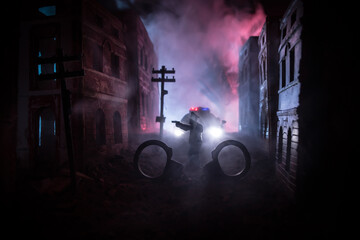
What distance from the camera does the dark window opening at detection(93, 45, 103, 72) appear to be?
37.0 feet

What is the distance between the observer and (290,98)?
7184mm

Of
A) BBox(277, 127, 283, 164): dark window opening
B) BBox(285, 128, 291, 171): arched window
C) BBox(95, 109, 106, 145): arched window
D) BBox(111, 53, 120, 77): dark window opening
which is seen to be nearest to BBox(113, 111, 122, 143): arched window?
BBox(95, 109, 106, 145): arched window

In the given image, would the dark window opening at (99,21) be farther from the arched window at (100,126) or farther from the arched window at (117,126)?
the arched window at (117,126)

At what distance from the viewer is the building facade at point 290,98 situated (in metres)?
6.43

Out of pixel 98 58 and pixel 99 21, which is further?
pixel 99 21

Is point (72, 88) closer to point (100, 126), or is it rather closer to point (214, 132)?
point (100, 126)

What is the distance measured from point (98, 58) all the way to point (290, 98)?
9872 millimetres

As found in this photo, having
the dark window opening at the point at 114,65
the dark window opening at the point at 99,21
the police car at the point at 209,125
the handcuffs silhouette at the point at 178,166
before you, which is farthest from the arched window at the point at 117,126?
the police car at the point at 209,125

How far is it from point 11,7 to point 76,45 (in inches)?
231

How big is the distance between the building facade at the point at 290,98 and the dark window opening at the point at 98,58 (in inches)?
365

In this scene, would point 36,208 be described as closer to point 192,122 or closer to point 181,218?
point 181,218

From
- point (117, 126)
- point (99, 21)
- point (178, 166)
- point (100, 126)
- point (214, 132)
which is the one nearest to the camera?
point (178, 166)

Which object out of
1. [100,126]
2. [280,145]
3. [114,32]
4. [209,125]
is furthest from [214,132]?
[114,32]

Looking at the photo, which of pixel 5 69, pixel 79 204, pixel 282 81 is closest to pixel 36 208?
pixel 79 204
